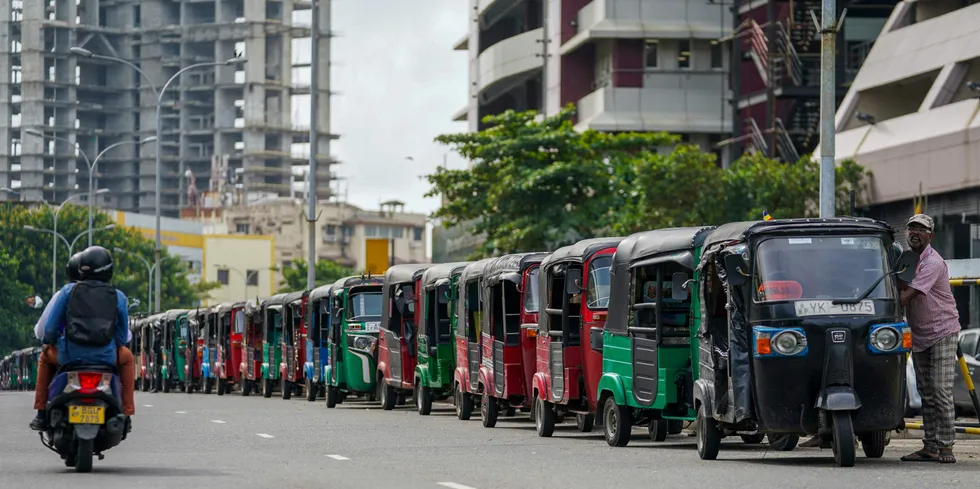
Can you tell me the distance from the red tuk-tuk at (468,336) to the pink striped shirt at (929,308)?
10480 mm

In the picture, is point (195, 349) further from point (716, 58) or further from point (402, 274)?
point (716, 58)

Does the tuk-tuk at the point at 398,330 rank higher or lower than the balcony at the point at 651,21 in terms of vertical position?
lower

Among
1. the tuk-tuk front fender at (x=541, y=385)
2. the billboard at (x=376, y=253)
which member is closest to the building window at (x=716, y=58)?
the billboard at (x=376, y=253)

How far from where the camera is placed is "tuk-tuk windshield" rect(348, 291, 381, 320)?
3472 cm

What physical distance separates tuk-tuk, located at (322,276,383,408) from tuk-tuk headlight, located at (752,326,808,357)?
19.1 metres

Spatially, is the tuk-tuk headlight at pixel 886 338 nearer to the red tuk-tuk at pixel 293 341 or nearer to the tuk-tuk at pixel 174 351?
the red tuk-tuk at pixel 293 341

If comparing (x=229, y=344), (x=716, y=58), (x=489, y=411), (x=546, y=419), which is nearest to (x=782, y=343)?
(x=546, y=419)

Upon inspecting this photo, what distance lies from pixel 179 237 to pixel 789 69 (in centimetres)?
9977

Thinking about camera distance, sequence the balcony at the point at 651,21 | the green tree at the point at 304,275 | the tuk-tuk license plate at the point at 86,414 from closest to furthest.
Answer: the tuk-tuk license plate at the point at 86,414
the balcony at the point at 651,21
the green tree at the point at 304,275

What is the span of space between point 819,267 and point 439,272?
14442mm

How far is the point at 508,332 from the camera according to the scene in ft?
79.3

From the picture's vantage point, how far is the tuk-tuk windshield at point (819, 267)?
15141mm

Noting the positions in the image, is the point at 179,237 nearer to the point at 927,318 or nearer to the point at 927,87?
the point at 927,87

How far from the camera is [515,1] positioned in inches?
3211
